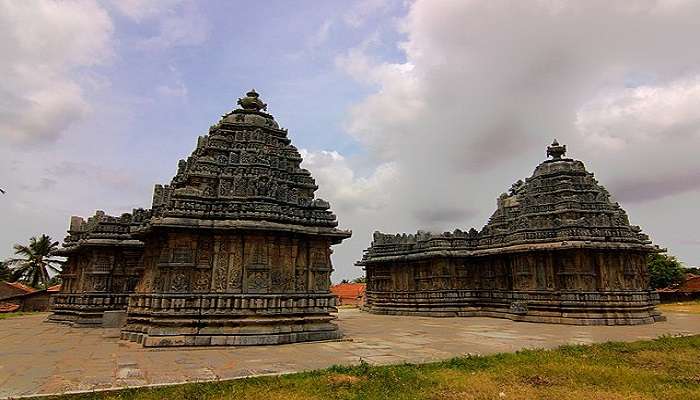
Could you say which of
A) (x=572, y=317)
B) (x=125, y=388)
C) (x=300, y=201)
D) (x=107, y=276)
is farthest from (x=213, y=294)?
(x=572, y=317)

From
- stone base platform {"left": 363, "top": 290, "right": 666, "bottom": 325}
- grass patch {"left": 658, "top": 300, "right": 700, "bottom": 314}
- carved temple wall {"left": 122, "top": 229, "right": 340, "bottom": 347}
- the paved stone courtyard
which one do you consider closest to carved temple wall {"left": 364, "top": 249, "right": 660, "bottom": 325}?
stone base platform {"left": 363, "top": 290, "right": 666, "bottom": 325}

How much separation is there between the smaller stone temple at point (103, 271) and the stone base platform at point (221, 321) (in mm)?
7811

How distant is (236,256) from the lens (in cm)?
1333

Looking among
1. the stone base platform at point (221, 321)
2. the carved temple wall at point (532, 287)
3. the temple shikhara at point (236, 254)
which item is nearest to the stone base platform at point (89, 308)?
the temple shikhara at point (236, 254)

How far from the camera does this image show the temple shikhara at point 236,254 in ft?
41.4

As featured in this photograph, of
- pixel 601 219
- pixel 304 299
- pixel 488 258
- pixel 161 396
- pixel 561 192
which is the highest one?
pixel 561 192

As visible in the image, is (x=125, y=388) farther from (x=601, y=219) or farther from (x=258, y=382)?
(x=601, y=219)

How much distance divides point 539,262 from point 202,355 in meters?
16.8

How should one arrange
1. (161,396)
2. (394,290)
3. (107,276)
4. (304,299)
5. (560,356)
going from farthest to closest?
(394,290), (107,276), (304,299), (560,356), (161,396)

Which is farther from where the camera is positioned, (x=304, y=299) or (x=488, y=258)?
(x=488, y=258)

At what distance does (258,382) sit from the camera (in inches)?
292

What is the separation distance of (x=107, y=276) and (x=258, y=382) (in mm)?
16705

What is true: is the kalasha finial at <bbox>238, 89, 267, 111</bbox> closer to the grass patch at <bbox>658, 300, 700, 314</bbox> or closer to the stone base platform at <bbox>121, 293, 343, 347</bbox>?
the stone base platform at <bbox>121, 293, 343, 347</bbox>

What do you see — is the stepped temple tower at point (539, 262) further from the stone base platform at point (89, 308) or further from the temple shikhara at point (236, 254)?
the stone base platform at point (89, 308)
